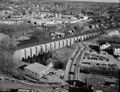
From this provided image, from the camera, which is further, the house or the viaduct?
the viaduct

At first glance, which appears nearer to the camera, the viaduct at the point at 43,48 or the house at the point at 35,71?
the house at the point at 35,71

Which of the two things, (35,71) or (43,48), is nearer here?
(35,71)

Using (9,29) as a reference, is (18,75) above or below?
below

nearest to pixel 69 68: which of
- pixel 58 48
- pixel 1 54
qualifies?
pixel 1 54

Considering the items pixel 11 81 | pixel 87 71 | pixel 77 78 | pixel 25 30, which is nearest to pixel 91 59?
pixel 87 71

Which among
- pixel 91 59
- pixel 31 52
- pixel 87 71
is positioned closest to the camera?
pixel 87 71

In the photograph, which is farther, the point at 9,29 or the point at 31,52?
the point at 9,29

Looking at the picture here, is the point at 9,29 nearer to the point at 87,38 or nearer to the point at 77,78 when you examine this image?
the point at 87,38

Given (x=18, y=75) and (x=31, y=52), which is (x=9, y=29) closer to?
(x=31, y=52)

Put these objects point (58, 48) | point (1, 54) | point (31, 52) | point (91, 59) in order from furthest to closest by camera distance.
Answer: point (58, 48) → point (31, 52) → point (91, 59) → point (1, 54)
